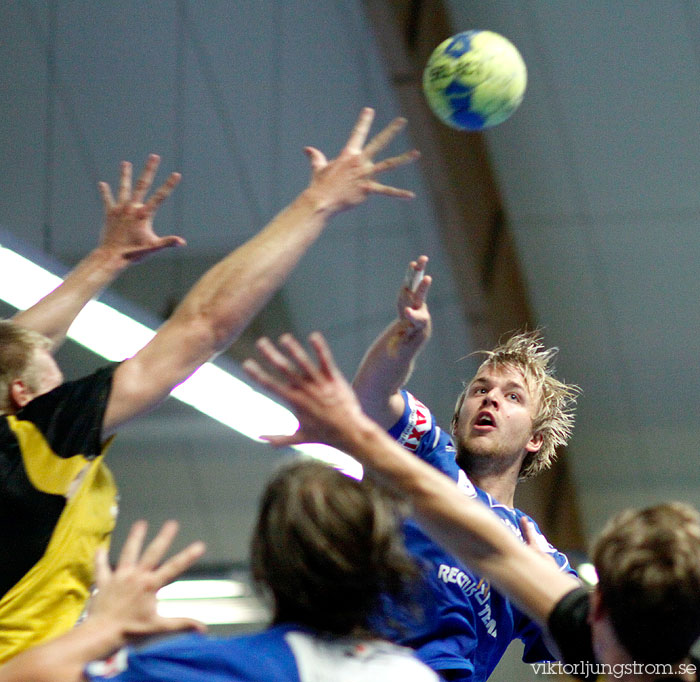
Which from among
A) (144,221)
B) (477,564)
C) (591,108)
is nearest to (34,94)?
(591,108)

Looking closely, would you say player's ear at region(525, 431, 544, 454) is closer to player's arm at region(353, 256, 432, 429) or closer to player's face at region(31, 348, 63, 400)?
player's arm at region(353, 256, 432, 429)

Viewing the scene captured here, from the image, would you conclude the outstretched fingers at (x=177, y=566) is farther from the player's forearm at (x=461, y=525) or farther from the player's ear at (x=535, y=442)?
the player's ear at (x=535, y=442)

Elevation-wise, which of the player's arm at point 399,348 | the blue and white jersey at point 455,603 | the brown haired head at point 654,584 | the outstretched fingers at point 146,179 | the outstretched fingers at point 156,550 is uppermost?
the outstretched fingers at point 146,179

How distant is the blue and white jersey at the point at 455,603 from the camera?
3279 mm

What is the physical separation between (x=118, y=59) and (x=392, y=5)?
2.25 m

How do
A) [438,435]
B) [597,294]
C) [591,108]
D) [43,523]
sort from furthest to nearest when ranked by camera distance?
[597,294]
[591,108]
[438,435]
[43,523]

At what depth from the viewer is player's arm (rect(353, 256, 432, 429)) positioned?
127 inches

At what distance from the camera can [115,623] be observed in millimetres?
1796

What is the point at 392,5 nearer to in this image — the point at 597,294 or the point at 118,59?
the point at 118,59

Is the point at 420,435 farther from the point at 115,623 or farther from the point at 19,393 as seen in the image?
the point at 115,623

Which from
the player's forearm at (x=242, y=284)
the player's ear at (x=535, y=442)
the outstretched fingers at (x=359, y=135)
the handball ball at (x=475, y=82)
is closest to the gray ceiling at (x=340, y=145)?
the handball ball at (x=475, y=82)

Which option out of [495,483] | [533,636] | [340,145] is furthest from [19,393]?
[340,145]

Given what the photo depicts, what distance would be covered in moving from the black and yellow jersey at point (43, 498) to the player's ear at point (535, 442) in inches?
72.6

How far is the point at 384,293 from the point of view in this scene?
10.2m
